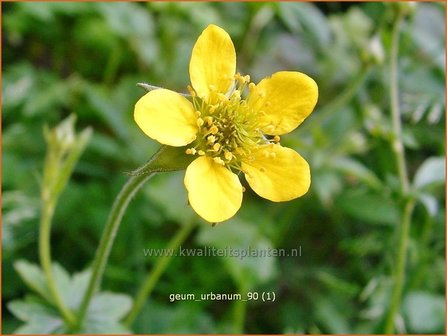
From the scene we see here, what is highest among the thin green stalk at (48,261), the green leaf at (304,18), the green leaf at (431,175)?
the green leaf at (304,18)

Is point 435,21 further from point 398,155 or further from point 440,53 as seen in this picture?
point 398,155

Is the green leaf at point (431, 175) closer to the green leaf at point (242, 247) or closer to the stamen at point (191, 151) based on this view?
the green leaf at point (242, 247)

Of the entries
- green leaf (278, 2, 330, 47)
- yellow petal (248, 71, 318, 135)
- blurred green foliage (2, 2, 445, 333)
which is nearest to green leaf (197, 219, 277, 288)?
blurred green foliage (2, 2, 445, 333)

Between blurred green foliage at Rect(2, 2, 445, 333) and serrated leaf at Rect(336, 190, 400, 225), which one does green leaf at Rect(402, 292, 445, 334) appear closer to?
blurred green foliage at Rect(2, 2, 445, 333)

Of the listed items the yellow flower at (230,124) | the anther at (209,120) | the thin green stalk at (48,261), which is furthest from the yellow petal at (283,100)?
the thin green stalk at (48,261)

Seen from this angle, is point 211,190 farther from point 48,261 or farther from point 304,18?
point 304,18

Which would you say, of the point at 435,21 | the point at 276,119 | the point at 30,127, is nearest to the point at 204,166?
the point at 276,119
